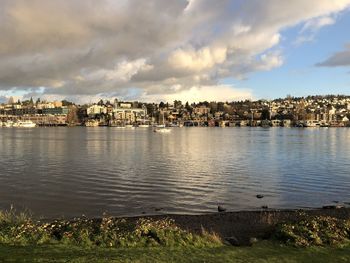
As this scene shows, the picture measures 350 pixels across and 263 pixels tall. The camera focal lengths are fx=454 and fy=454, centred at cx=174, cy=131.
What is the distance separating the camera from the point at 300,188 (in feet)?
133

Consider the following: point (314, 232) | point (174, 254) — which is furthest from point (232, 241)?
point (174, 254)

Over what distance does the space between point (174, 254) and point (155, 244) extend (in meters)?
1.89

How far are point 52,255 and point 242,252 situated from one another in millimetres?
6233

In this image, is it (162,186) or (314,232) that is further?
(162,186)

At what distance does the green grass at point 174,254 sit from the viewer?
13836mm

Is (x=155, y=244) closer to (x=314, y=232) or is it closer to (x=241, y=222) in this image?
(x=314, y=232)

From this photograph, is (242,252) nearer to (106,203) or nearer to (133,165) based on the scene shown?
(106,203)

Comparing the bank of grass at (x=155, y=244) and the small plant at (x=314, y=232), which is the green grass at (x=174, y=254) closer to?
the bank of grass at (x=155, y=244)

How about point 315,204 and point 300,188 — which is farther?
point 300,188

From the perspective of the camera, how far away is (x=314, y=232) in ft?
57.7

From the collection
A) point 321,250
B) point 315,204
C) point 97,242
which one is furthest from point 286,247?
→ point 315,204

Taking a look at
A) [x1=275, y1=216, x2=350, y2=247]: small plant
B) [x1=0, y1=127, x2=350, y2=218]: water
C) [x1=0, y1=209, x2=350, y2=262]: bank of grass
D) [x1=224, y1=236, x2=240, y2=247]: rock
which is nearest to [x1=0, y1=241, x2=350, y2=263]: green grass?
[x1=0, y1=209, x2=350, y2=262]: bank of grass

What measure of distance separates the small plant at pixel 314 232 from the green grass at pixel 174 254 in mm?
A: 615

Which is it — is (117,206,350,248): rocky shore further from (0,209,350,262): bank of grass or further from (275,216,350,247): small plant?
(0,209,350,262): bank of grass
